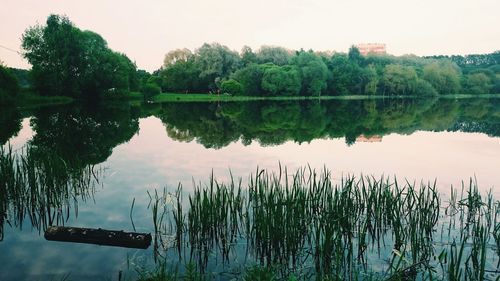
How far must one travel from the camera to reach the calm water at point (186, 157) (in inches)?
325

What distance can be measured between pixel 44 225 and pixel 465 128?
34044 mm

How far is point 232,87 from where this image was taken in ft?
295

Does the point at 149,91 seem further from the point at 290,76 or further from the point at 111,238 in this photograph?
the point at 111,238

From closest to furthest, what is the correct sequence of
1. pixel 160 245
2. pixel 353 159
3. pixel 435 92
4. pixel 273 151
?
pixel 160 245 → pixel 353 159 → pixel 273 151 → pixel 435 92

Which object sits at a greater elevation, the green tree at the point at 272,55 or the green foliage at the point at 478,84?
the green tree at the point at 272,55

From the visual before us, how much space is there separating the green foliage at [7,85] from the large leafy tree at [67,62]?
Result: 35.5 ft

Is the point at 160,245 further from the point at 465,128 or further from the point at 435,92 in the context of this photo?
the point at 435,92

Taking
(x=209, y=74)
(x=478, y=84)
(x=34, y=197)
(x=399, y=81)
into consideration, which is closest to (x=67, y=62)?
(x=209, y=74)

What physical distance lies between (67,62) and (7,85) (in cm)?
1811

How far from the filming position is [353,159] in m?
19.8

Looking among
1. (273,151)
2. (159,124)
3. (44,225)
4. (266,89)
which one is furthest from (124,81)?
(44,225)

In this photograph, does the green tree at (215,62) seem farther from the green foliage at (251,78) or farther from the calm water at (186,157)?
the calm water at (186,157)

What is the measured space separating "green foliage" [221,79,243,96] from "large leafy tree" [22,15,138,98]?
83.3 ft

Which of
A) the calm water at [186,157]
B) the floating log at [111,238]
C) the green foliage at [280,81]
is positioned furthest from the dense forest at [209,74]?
the floating log at [111,238]
